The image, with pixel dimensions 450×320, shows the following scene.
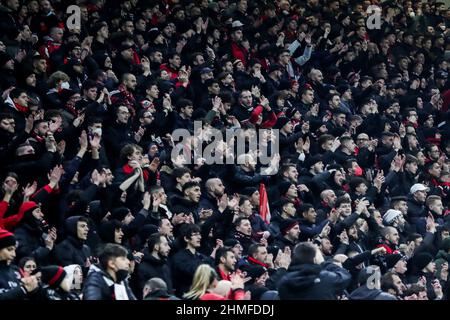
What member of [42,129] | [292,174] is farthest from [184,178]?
[292,174]

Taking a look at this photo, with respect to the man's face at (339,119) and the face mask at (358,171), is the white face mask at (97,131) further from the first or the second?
the man's face at (339,119)

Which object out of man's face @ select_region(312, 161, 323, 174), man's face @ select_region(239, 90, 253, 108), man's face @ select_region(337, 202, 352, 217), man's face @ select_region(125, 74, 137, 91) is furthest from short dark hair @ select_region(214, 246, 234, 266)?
man's face @ select_region(239, 90, 253, 108)

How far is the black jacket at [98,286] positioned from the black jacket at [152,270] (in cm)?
70

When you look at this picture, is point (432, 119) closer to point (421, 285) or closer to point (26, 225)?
point (421, 285)

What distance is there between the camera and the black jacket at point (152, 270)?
8062mm

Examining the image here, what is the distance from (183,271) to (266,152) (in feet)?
10.6

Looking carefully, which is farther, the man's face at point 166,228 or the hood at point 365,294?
the man's face at point 166,228

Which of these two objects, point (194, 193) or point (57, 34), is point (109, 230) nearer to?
point (194, 193)

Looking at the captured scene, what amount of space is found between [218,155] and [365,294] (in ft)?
9.89

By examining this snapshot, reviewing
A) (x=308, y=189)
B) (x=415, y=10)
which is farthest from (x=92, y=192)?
(x=415, y=10)

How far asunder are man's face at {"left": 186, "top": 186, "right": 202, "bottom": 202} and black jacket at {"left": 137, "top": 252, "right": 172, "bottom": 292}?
1374 mm

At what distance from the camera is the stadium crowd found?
8.11 meters

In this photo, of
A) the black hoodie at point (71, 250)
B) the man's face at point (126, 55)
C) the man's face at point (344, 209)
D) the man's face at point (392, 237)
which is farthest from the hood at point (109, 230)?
the man's face at point (126, 55)
